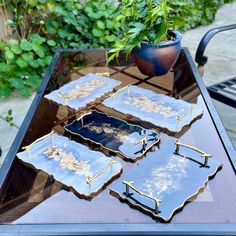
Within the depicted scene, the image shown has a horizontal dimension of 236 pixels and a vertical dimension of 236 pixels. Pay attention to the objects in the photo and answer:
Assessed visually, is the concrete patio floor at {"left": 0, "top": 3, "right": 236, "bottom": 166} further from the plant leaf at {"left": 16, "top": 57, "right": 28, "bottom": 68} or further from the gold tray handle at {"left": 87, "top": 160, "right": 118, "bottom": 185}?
the gold tray handle at {"left": 87, "top": 160, "right": 118, "bottom": 185}

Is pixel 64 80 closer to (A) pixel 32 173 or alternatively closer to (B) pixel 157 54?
(B) pixel 157 54

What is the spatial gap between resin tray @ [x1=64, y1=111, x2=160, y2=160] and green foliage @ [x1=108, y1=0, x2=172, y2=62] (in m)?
0.33

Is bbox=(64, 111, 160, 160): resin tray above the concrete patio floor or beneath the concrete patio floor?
above

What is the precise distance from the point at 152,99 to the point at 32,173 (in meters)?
0.60

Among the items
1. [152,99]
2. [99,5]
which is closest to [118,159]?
[152,99]

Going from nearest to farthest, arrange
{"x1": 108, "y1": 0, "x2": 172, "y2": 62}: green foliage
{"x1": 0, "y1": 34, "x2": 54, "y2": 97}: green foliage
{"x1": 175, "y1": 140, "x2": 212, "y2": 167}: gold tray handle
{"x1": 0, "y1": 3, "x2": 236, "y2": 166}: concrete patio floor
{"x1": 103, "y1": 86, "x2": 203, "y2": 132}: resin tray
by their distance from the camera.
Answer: {"x1": 175, "y1": 140, "x2": 212, "y2": 167}: gold tray handle < {"x1": 103, "y1": 86, "x2": 203, "y2": 132}: resin tray < {"x1": 108, "y1": 0, "x2": 172, "y2": 62}: green foliage < {"x1": 0, "y1": 3, "x2": 236, "y2": 166}: concrete patio floor < {"x1": 0, "y1": 34, "x2": 54, "y2": 97}: green foliage

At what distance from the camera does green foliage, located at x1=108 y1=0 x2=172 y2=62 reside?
1.49 m

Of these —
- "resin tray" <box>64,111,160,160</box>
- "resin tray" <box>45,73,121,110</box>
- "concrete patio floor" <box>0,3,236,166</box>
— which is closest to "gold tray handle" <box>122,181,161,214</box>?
"resin tray" <box>64,111,160,160</box>

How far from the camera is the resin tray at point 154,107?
132 centimetres

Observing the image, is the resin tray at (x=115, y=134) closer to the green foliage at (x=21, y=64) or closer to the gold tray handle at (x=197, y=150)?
the gold tray handle at (x=197, y=150)

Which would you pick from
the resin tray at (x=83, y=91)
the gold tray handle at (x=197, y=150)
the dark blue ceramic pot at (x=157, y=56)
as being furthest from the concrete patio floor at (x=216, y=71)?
the gold tray handle at (x=197, y=150)

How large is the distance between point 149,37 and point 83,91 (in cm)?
35

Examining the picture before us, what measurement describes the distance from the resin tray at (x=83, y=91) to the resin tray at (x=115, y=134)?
131 millimetres

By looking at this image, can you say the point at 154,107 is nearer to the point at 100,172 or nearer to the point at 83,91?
the point at 83,91
